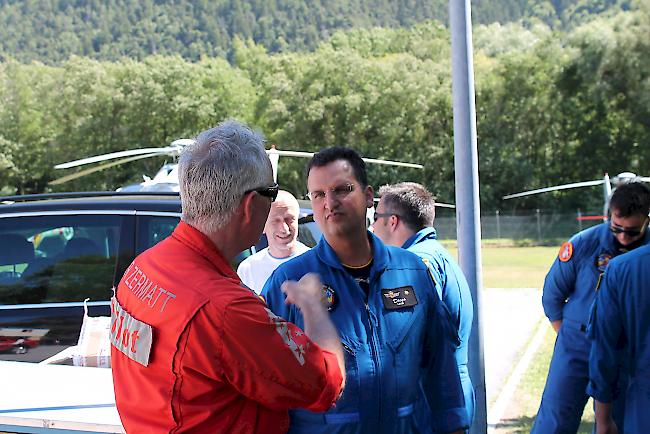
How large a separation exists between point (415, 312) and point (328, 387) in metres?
1.04

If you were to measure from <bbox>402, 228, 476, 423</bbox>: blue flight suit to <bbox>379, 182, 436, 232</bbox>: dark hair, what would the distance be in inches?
7.4

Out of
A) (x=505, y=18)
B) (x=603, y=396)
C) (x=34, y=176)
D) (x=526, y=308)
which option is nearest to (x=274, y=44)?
(x=505, y=18)

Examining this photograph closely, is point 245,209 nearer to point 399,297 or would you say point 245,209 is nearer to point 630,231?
point 399,297

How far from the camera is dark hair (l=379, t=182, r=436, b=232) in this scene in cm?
441

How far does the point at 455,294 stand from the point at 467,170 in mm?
816

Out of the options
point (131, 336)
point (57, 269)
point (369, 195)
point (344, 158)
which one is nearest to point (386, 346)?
point (369, 195)

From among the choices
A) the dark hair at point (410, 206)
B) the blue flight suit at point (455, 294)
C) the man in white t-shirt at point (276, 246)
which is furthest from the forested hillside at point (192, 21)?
the blue flight suit at point (455, 294)

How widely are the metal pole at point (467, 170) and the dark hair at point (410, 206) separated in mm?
180

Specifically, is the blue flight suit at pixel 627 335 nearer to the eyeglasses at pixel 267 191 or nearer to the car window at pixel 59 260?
the eyeglasses at pixel 267 191

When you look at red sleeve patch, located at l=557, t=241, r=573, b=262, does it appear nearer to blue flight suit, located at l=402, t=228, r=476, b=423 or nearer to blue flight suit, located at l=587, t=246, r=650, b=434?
blue flight suit, located at l=402, t=228, r=476, b=423

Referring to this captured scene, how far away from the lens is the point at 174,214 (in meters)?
5.64

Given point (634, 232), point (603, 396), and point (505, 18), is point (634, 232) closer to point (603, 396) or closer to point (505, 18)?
point (603, 396)

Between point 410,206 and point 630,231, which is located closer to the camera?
point 410,206

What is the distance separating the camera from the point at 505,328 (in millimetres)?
12883
